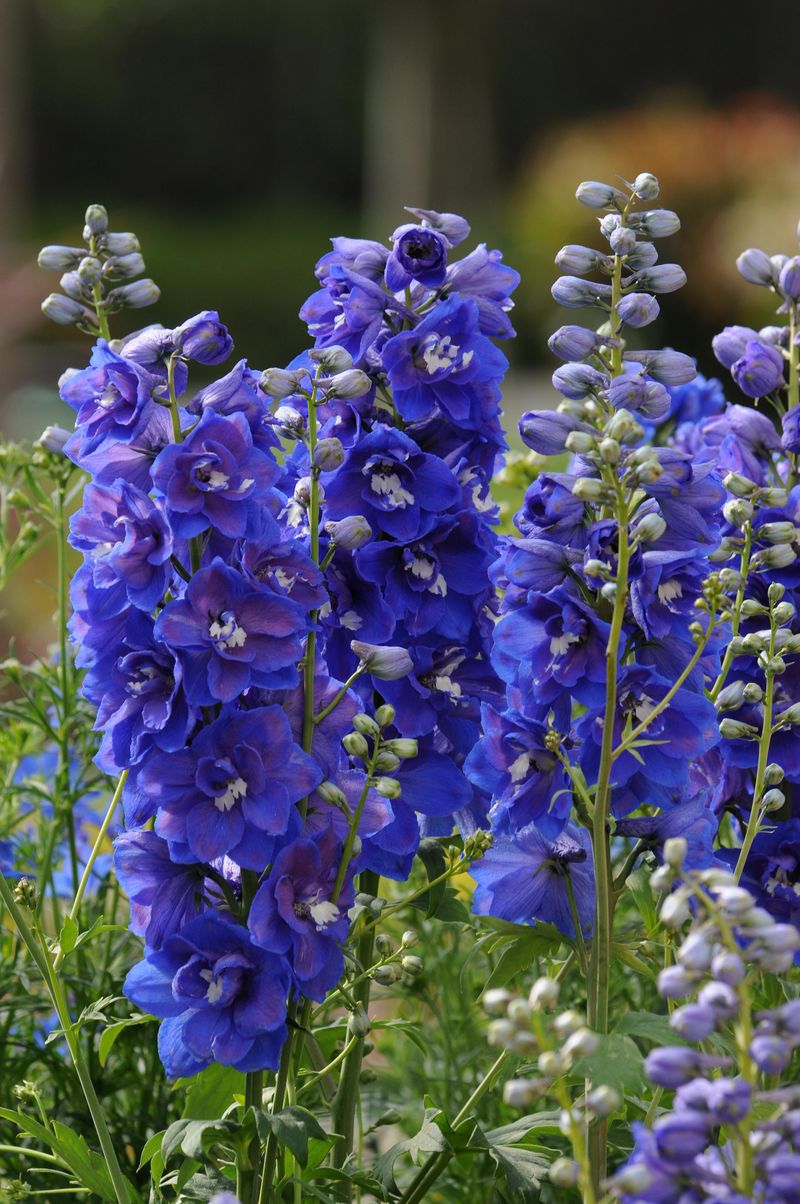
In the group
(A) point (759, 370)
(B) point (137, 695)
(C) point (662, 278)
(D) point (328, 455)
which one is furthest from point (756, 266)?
(B) point (137, 695)

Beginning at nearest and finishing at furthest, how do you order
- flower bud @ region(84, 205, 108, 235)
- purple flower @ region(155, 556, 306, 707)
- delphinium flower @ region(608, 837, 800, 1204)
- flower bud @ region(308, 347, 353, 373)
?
1. delphinium flower @ region(608, 837, 800, 1204)
2. purple flower @ region(155, 556, 306, 707)
3. flower bud @ region(308, 347, 353, 373)
4. flower bud @ region(84, 205, 108, 235)

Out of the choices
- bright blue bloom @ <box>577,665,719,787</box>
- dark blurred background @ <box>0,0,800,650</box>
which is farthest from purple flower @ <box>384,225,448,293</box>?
dark blurred background @ <box>0,0,800,650</box>

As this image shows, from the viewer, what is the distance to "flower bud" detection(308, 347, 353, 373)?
5.11 feet

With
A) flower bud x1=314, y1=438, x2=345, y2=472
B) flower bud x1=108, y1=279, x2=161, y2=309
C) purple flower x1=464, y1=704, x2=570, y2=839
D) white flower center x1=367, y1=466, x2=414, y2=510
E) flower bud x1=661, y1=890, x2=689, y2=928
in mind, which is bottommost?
purple flower x1=464, y1=704, x2=570, y2=839

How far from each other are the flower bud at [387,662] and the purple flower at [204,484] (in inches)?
7.3

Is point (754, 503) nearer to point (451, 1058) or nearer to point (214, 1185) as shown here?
point (214, 1185)

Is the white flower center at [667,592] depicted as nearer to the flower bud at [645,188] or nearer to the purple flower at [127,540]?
the flower bud at [645,188]

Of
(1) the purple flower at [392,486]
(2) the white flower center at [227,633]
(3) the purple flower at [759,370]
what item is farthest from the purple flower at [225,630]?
(3) the purple flower at [759,370]

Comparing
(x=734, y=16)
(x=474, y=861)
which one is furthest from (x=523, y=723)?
(x=734, y=16)

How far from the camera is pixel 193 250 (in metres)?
18.0

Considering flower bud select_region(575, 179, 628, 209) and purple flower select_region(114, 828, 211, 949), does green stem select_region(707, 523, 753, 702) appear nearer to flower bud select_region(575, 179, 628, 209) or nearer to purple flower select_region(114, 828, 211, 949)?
flower bud select_region(575, 179, 628, 209)

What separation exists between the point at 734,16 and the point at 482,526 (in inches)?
860

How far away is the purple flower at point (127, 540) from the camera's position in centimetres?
148

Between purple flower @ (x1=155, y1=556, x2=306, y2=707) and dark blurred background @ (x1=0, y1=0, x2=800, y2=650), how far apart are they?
1149 cm
